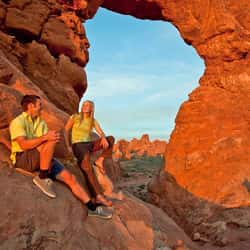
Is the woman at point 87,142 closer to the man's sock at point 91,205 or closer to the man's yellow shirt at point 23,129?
the man's sock at point 91,205

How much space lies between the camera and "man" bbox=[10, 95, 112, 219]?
436 cm

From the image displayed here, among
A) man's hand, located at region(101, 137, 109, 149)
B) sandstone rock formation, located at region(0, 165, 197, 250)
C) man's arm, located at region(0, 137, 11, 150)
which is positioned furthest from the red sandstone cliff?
man's hand, located at region(101, 137, 109, 149)

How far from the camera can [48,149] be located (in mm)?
4375

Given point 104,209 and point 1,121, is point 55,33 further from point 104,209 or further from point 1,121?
point 104,209

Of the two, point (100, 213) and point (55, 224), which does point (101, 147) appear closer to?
point (100, 213)

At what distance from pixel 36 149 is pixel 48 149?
0.79 ft

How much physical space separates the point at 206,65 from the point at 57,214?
10.1 metres

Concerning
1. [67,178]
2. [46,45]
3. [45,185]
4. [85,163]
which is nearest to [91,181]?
[85,163]

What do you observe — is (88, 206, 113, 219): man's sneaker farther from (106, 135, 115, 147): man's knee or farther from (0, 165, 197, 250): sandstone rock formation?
(106, 135, 115, 147): man's knee

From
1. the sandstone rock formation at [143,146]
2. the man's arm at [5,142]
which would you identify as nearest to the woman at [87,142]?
the man's arm at [5,142]

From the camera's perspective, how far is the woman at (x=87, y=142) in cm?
538

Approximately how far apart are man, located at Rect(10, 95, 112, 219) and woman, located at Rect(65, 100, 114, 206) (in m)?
0.49

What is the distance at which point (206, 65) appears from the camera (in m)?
13.0

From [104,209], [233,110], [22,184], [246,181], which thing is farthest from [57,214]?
[233,110]
